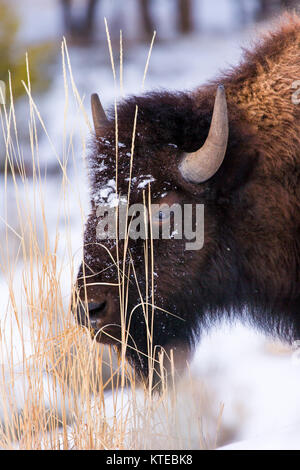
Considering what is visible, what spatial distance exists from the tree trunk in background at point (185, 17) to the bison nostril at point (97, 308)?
3.93 meters

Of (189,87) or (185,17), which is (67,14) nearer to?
(185,17)

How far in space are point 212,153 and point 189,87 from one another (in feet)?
7.90

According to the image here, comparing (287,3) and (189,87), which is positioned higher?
(287,3)

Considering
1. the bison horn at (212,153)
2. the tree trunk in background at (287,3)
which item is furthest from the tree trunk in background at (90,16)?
the bison horn at (212,153)

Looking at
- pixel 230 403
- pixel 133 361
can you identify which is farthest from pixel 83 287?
pixel 230 403

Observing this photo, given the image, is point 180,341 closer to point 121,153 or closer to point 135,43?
point 121,153

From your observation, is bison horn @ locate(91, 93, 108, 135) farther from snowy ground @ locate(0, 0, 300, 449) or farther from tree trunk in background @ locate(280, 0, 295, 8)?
tree trunk in background @ locate(280, 0, 295, 8)

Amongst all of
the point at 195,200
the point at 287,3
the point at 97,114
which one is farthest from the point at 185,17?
the point at 195,200

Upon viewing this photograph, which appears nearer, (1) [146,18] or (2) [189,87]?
(2) [189,87]

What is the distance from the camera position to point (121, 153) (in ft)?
6.09

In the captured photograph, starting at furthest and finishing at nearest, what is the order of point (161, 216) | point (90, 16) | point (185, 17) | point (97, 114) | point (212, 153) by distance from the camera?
point (185, 17) → point (90, 16) → point (97, 114) → point (161, 216) → point (212, 153)

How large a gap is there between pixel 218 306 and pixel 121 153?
668mm

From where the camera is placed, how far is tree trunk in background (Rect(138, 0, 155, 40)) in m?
4.84

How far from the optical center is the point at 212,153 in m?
1.73
